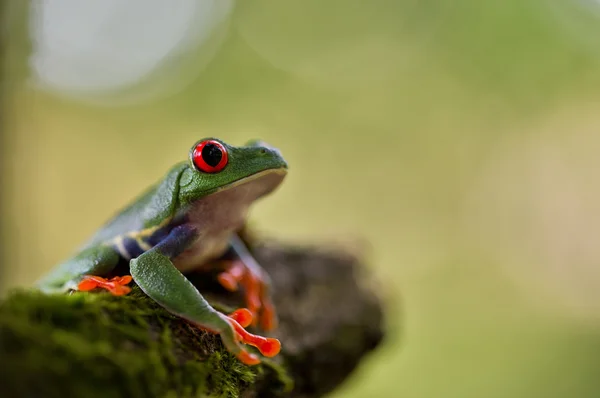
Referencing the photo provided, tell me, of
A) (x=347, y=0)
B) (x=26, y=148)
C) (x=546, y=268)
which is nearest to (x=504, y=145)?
(x=546, y=268)

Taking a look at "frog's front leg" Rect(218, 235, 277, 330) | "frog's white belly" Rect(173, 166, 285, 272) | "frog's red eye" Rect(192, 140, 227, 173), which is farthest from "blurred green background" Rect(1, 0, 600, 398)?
"frog's red eye" Rect(192, 140, 227, 173)

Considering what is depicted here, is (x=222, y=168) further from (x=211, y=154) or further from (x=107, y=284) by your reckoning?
(x=107, y=284)

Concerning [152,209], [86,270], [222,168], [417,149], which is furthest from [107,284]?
[417,149]

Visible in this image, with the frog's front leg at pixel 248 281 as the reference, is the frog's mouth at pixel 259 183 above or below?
above

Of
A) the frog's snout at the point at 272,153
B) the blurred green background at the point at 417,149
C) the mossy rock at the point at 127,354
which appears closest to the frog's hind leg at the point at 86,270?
the mossy rock at the point at 127,354

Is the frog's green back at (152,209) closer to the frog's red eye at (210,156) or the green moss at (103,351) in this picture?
the frog's red eye at (210,156)

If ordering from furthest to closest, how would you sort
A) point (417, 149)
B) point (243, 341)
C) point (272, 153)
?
point (417, 149) → point (272, 153) → point (243, 341)
